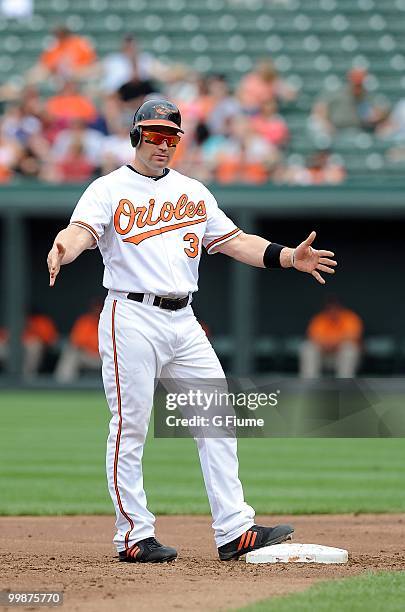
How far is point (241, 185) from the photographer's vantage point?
1485cm

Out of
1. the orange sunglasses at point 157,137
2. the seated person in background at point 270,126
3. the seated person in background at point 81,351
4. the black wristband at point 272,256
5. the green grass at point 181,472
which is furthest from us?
the seated person in background at point 81,351

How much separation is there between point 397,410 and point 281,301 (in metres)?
10.4

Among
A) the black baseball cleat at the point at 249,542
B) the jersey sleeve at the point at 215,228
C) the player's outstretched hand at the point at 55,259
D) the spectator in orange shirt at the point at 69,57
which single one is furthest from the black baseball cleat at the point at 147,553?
the spectator in orange shirt at the point at 69,57

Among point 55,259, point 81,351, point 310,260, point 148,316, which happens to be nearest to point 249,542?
point 148,316

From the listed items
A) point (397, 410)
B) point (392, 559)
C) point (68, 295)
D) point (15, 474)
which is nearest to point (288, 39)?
point (68, 295)

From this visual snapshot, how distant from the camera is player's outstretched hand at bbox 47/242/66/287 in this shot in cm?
465

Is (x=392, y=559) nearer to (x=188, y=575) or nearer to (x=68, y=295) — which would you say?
(x=188, y=575)

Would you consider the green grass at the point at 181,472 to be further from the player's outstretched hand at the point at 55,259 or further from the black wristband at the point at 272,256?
the player's outstretched hand at the point at 55,259

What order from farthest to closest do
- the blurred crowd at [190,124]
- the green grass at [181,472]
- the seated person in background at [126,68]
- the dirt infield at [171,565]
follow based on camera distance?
the seated person in background at [126,68], the blurred crowd at [190,124], the green grass at [181,472], the dirt infield at [171,565]

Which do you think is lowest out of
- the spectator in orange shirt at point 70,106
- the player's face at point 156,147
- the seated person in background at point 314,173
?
the player's face at point 156,147

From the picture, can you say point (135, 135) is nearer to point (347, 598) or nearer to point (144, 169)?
point (144, 169)

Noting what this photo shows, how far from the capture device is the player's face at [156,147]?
5.12m

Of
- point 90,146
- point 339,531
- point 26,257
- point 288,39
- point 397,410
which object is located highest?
point 288,39

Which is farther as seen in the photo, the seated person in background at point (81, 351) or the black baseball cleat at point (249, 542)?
the seated person in background at point (81, 351)
